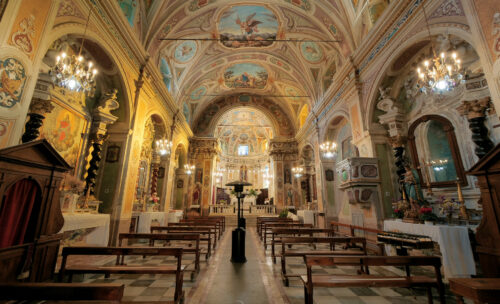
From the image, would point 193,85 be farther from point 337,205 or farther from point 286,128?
point 337,205

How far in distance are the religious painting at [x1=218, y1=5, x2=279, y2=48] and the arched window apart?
22.1ft

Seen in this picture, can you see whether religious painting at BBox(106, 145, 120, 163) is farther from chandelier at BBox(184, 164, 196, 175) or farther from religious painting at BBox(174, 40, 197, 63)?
chandelier at BBox(184, 164, 196, 175)

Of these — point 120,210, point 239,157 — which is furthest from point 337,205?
point 239,157

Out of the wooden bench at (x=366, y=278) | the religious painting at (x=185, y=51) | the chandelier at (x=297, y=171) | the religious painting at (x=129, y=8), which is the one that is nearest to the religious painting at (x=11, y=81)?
the religious painting at (x=129, y=8)

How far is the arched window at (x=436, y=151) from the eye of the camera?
546cm

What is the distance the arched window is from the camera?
546cm

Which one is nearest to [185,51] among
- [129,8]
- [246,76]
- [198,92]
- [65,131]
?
[129,8]

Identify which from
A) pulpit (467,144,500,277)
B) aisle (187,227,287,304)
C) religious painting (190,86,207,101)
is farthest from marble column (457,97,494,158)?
religious painting (190,86,207,101)

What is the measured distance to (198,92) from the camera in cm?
1493

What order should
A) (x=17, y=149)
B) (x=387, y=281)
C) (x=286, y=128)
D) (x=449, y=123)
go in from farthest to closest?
1. (x=286, y=128)
2. (x=449, y=123)
3. (x=17, y=149)
4. (x=387, y=281)

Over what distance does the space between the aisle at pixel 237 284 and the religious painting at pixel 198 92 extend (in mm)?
11916

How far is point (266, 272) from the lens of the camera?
416 cm

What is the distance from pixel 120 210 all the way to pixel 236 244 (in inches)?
154

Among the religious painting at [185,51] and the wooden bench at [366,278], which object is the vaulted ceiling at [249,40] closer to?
the religious painting at [185,51]
